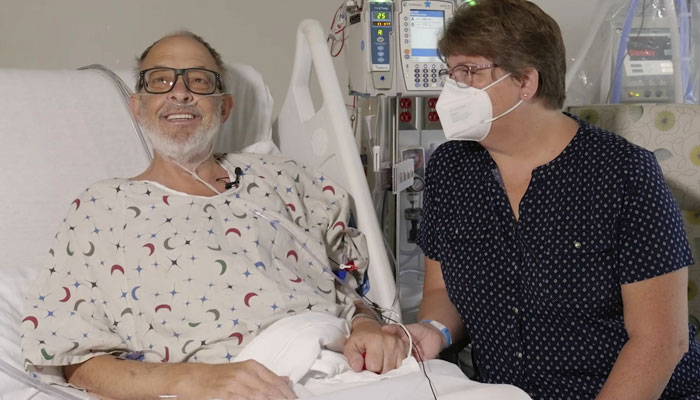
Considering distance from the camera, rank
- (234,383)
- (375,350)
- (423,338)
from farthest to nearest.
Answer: (423,338)
(375,350)
(234,383)

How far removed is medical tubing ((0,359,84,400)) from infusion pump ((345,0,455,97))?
4.62ft

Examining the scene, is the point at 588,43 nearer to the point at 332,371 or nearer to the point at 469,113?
the point at 469,113

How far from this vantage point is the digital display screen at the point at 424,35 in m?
2.54

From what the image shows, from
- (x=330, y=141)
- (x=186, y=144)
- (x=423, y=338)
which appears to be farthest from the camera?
(x=330, y=141)

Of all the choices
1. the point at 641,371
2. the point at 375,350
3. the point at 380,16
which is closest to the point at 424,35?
the point at 380,16

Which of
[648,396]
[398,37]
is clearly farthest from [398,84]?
[648,396]

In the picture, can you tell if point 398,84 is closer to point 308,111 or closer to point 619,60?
point 308,111

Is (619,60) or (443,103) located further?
(619,60)

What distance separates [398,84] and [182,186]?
916 mm

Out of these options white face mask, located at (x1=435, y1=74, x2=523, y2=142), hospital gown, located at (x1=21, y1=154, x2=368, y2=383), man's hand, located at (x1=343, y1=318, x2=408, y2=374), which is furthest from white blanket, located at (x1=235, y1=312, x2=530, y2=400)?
white face mask, located at (x1=435, y1=74, x2=523, y2=142)

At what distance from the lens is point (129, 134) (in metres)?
2.18

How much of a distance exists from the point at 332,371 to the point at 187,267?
0.42 m

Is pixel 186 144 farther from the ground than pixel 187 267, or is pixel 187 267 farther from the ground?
pixel 186 144

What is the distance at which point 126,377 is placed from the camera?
151cm
